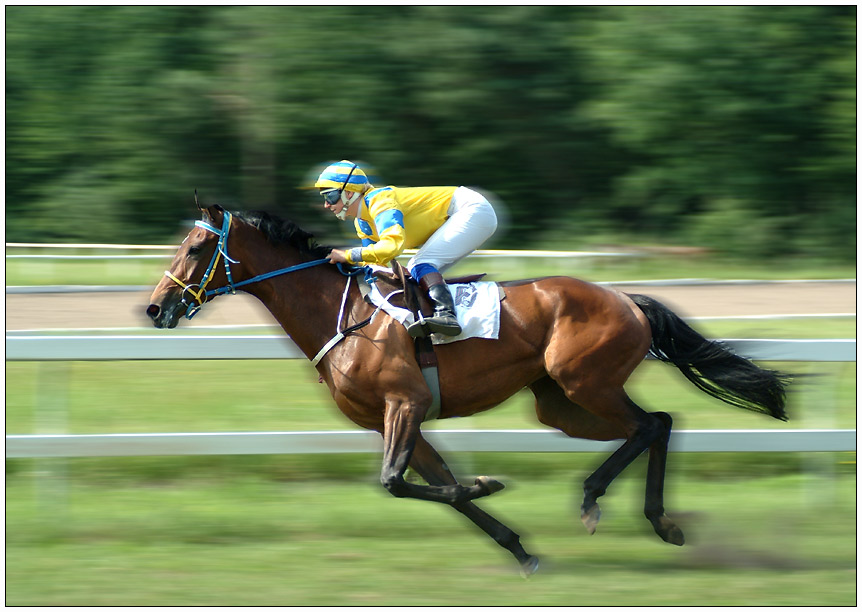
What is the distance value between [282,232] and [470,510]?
153 cm

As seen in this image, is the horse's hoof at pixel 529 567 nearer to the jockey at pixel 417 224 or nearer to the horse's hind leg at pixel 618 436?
the horse's hind leg at pixel 618 436

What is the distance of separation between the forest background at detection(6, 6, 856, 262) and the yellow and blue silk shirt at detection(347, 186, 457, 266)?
1218 cm

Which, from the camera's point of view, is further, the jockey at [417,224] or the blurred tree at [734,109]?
the blurred tree at [734,109]

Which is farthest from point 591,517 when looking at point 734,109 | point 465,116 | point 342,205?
point 465,116

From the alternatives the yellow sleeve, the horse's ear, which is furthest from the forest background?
the yellow sleeve

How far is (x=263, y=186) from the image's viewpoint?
65.1 ft

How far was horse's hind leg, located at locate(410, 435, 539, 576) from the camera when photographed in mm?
4691

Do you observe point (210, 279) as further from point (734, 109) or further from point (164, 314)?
point (734, 109)

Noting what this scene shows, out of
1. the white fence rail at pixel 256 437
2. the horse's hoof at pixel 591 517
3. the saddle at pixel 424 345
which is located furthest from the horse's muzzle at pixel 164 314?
the horse's hoof at pixel 591 517

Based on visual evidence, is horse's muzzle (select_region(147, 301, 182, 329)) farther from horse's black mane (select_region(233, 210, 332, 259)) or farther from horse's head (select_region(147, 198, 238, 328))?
horse's black mane (select_region(233, 210, 332, 259))

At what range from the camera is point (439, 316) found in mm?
4734

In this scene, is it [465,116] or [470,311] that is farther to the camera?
[465,116]

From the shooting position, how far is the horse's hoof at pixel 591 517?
4.80 meters

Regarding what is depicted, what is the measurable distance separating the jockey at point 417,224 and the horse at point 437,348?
194 mm
